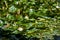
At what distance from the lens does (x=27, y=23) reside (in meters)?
4.92

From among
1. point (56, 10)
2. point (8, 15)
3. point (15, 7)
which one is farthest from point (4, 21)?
point (56, 10)

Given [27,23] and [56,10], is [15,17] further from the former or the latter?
[56,10]

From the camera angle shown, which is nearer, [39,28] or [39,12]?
[39,28]

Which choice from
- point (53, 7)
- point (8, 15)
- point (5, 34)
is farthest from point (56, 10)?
point (5, 34)

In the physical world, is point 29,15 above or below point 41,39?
above

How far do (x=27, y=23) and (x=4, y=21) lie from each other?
0.51m

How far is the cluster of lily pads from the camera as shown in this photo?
470 cm

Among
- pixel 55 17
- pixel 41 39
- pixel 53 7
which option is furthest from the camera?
pixel 53 7

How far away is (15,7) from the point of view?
5.34 metres

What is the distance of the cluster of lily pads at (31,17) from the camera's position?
4.70 m

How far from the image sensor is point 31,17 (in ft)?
16.9

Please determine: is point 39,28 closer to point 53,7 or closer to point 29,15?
point 29,15

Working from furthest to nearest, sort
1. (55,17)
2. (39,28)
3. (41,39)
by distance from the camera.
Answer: (55,17)
(39,28)
(41,39)

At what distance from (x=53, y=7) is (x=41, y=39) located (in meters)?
1.33
